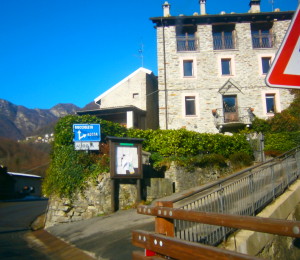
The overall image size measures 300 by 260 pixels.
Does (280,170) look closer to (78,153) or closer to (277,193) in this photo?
(277,193)

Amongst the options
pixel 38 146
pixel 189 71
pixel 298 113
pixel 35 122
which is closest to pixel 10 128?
pixel 35 122

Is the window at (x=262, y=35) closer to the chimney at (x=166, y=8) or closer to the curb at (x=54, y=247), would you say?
the chimney at (x=166, y=8)

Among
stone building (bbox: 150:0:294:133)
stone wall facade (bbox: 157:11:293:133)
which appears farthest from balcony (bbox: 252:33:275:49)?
stone wall facade (bbox: 157:11:293:133)

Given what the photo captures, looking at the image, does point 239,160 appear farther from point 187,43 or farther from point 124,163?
point 187,43

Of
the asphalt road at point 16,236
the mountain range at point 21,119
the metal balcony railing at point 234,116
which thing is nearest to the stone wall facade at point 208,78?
the metal balcony railing at point 234,116

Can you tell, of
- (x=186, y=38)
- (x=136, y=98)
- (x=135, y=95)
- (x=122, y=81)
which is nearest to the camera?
(x=186, y=38)

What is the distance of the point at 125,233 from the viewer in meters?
8.08

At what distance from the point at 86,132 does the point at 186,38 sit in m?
16.6

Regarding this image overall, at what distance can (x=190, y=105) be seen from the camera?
24.8 metres

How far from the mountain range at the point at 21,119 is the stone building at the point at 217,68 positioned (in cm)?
7495

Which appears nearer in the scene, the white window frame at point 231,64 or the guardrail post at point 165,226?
the guardrail post at point 165,226

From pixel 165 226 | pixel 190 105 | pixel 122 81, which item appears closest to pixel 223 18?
pixel 190 105

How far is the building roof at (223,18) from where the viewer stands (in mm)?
25188

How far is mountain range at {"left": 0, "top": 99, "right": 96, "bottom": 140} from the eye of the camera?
333 ft
